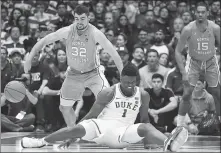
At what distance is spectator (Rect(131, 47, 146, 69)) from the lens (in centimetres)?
1351

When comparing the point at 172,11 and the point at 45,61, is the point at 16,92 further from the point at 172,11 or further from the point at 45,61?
the point at 172,11

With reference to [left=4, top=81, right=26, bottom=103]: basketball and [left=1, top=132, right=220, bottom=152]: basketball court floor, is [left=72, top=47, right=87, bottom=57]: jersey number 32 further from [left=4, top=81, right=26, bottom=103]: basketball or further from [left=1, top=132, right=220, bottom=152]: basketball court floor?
[left=1, top=132, right=220, bottom=152]: basketball court floor

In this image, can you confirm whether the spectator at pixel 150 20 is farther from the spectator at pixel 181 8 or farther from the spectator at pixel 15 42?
the spectator at pixel 15 42

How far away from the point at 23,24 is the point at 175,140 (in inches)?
344

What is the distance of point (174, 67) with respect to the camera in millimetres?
13523

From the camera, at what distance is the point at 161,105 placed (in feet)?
41.1

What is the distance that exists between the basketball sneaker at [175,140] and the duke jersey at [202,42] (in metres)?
3.20

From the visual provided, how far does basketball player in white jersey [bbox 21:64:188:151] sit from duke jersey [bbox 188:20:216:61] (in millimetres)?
2947

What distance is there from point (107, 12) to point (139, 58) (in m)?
2.53

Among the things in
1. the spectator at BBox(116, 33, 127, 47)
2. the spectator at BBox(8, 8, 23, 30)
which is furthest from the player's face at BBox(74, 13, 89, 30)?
the spectator at BBox(8, 8, 23, 30)

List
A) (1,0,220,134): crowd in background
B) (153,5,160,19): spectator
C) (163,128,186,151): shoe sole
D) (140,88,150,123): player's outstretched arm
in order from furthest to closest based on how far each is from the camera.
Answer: (153,5,160,19): spectator, (1,0,220,134): crowd in background, (140,88,150,123): player's outstretched arm, (163,128,186,151): shoe sole

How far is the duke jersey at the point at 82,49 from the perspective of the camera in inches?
373

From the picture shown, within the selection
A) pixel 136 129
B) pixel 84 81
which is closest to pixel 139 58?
pixel 84 81

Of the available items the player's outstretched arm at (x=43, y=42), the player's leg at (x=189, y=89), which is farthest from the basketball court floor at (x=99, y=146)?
the player's outstretched arm at (x=43, y=42)
